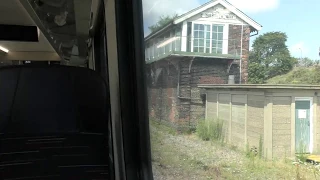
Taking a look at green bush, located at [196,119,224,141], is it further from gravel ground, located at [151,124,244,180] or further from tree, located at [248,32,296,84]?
tree, located at [248,32,296,84]

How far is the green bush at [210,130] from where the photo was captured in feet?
3.75

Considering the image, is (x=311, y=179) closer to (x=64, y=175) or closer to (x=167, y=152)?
(x=167, y=152)

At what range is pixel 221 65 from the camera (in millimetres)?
1070

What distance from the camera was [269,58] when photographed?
0.83 m

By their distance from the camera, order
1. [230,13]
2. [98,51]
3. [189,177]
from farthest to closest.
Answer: [98,51] → [189,177] → [230,13]

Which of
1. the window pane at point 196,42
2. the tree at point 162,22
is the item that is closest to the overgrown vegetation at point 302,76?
the window pane at point 196,42

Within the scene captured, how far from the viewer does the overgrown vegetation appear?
2.25 feet

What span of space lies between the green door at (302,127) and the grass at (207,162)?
0.15 ft

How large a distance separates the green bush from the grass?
2 cm

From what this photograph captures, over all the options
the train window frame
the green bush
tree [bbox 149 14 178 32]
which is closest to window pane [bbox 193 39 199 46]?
tree [bbox 149 14 178 32]

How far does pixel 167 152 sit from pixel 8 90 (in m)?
0.94

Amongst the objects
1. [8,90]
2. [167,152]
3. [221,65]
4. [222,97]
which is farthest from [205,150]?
[8,90]

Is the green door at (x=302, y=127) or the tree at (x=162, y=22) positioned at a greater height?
the tree at (x=162, y=22)

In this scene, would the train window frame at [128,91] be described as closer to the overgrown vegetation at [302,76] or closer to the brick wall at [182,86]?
the brick wall at [182,86]
